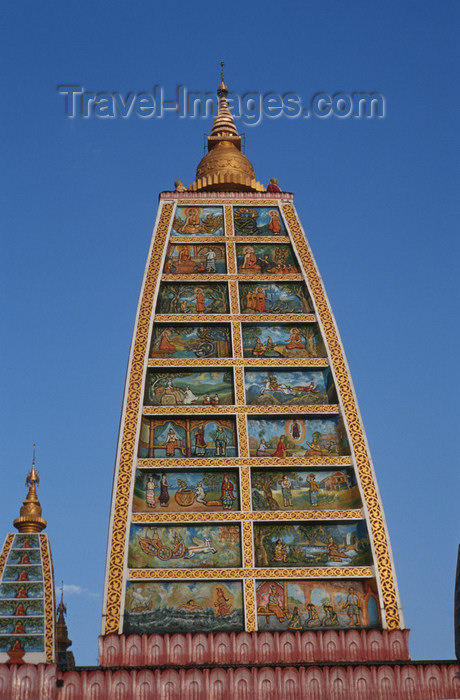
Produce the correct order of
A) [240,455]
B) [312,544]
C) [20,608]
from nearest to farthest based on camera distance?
[20,608]
[312,544]
[240,455]

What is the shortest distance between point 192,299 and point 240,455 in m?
5.01

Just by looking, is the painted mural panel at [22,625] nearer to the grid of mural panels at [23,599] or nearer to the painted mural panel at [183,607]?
the grid of mural panels at [23,599]

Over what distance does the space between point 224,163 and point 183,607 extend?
15.2 m

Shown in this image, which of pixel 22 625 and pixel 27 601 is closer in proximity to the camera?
pixel 22 625

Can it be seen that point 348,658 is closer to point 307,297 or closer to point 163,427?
point 163,427

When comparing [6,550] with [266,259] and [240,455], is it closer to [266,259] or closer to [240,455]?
[240,455]

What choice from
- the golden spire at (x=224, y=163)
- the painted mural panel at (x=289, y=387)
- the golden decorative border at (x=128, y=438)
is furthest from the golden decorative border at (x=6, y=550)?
the golden spire at (x=224, y=163)

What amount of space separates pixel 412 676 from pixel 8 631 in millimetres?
8478

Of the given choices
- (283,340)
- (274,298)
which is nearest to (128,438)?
(283,340)

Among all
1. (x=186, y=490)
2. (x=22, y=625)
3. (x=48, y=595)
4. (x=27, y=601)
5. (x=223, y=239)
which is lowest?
(x=22, y=625)

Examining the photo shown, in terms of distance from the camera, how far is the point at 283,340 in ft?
101

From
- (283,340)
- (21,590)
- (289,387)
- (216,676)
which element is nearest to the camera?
(216,676)

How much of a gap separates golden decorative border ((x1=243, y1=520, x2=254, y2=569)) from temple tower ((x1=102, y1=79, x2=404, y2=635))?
0.05m

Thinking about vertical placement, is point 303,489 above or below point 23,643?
above
